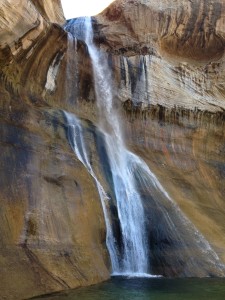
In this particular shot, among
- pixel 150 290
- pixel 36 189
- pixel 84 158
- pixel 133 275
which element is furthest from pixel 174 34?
pixel 150 290

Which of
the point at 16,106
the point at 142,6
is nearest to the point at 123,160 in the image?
the point at 16,106

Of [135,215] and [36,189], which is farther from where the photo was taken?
[135,215]

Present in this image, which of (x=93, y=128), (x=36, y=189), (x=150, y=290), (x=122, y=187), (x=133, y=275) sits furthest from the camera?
(x=93, y=128)

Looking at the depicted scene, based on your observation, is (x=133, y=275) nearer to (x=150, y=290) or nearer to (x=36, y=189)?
(x=150, y=290)

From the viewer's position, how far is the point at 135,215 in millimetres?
13508

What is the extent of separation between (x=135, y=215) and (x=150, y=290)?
3.60m

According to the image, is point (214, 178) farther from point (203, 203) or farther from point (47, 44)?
point (47, 44)

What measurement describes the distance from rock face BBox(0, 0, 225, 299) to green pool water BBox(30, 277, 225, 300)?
46 cm

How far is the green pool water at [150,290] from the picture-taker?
9211mm

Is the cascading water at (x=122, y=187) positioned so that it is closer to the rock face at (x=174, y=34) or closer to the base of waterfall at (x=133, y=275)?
the base of waterfall at (x=133, y=275)

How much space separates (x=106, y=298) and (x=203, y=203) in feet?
28.0

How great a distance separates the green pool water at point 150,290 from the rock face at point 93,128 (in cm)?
46

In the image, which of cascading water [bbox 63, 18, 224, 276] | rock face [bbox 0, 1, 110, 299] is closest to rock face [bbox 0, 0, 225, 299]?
rock face [bbox 0, 1, 110, 299]

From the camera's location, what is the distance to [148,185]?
49.1 feet
